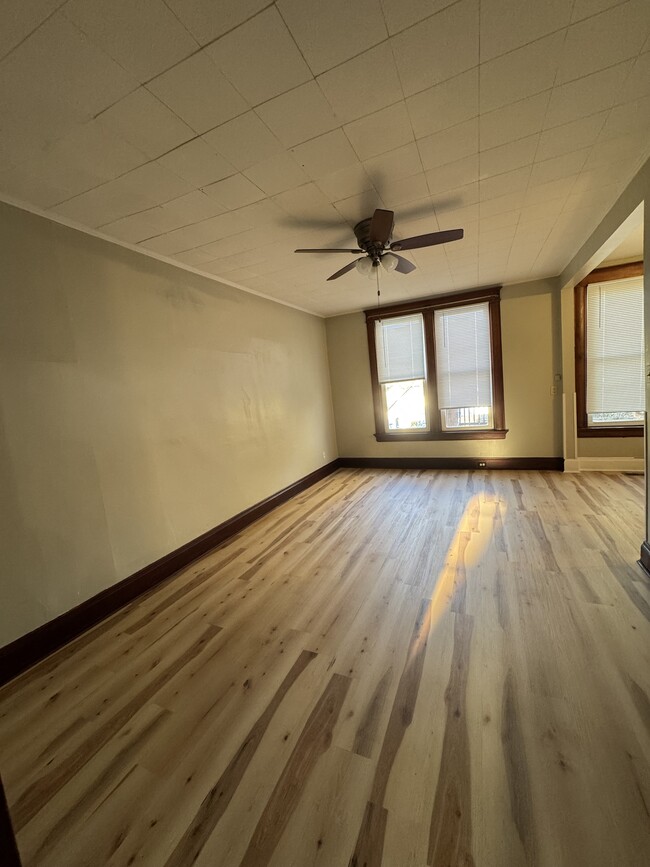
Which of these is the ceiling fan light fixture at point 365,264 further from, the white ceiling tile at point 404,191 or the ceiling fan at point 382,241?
the white ceiling tile at point 404,191

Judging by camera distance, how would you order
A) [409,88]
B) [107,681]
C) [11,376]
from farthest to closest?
[11,376] → [107,681] → [409,88]

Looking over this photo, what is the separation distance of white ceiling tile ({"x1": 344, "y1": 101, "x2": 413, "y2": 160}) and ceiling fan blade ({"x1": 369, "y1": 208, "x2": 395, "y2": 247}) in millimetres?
312

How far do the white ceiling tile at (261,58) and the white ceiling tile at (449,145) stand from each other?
2.49 ft

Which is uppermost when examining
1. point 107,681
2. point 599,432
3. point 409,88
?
point 409,88

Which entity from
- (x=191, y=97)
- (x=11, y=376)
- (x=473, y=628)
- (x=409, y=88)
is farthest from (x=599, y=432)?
(x=11, y=376)

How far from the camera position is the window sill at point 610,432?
4.17m

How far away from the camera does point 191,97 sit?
1386mm

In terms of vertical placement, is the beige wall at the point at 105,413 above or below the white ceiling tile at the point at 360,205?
below

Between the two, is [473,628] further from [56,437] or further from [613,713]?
[56,437]

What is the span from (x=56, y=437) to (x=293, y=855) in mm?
2317

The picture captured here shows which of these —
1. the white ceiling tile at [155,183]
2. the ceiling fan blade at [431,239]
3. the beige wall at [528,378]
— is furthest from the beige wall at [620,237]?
the white ceiling tile at [155,183]

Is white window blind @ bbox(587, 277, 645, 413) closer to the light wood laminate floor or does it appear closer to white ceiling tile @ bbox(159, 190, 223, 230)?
the light wood laminate floor

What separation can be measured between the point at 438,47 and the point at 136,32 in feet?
3.64

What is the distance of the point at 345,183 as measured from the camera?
2033 millimetres
